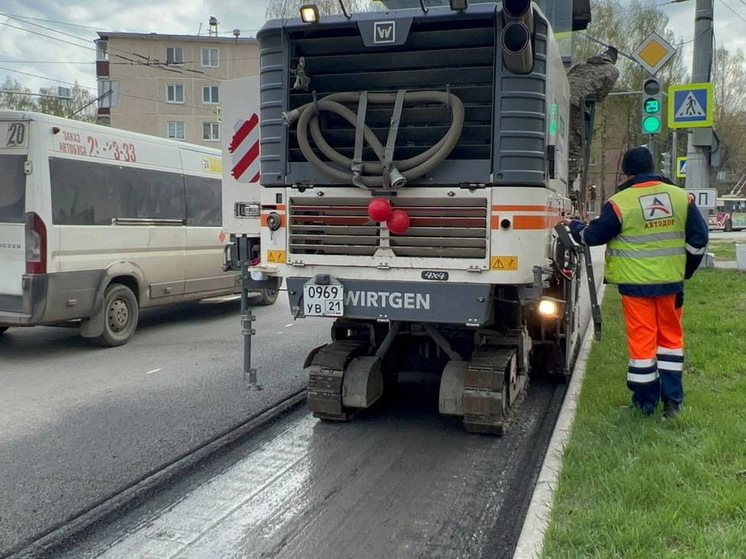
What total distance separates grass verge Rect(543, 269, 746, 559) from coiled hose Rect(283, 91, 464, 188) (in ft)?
6.89

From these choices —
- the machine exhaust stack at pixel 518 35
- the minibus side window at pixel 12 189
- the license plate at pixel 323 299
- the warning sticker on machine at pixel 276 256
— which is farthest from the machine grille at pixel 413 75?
the minibus side window at pixel 12 189

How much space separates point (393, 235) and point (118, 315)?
5.35 meters

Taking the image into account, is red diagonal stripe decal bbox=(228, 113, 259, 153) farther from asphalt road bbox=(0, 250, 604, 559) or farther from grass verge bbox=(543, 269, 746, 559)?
grass verge bbox=(543, 269, 746, 559)

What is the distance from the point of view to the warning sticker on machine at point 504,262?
16.3 feet

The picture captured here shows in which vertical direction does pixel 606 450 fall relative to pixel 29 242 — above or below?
below

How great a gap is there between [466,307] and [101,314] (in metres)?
5.54

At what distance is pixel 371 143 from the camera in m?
5.09

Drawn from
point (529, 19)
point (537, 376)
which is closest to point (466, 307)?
point (529, 19)

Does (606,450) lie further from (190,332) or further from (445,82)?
(190,332)

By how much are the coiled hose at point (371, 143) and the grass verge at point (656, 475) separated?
2101mm

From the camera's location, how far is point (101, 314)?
8.96 metres

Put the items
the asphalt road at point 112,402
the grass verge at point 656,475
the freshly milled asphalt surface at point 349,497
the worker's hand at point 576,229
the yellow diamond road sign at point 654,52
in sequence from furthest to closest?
the yellow diamond road sign at point 654,52
the worker's hand at point 576,229
the asphalt road at point 112,402
the freshly milled asphalt surface at point 349,497
the grass verge at point 656,475

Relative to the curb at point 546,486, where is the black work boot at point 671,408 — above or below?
above

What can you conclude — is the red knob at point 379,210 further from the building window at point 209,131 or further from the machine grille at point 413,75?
the building window at point 209,131
